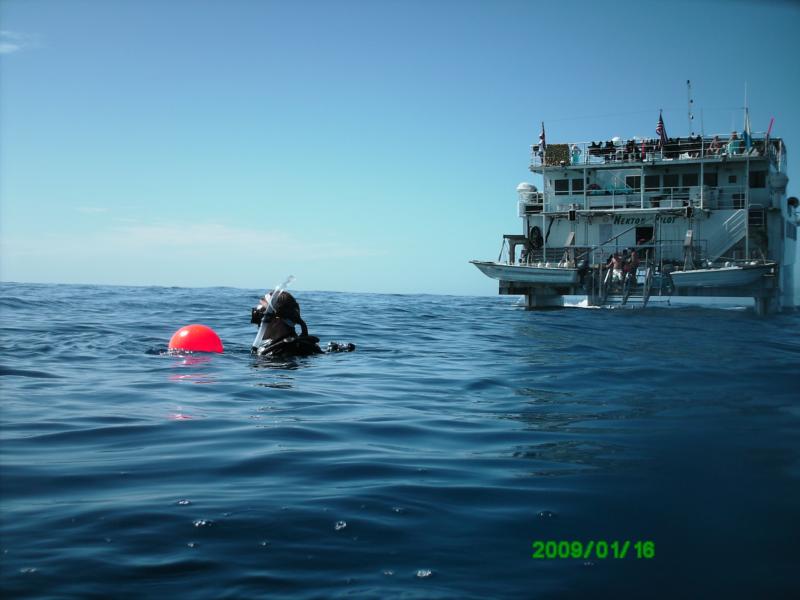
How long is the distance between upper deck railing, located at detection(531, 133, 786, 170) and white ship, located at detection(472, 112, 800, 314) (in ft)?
0.18

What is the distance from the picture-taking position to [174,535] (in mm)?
3275

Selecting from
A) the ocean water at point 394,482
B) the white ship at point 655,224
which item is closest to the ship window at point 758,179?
the white ship at point 655,224

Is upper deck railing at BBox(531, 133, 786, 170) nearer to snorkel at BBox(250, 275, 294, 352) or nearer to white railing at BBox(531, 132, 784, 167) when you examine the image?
white railing at BBox(531, 132, 784, 167)

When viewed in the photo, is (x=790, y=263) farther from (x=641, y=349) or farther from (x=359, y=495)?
(x=359, y=495)

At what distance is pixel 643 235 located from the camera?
113ft

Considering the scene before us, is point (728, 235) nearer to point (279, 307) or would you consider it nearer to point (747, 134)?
point (747, 134)

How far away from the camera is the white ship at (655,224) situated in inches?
1180

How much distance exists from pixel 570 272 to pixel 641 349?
18.9 meters

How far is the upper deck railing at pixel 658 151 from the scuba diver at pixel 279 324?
27.0 meters

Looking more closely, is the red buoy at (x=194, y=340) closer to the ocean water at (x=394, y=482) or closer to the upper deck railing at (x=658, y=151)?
A: the ocean water at (x=394, y=482)

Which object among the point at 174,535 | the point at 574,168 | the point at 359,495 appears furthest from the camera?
the point at 574,168

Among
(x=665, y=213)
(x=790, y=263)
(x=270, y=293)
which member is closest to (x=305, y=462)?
(x=270, y=293)
